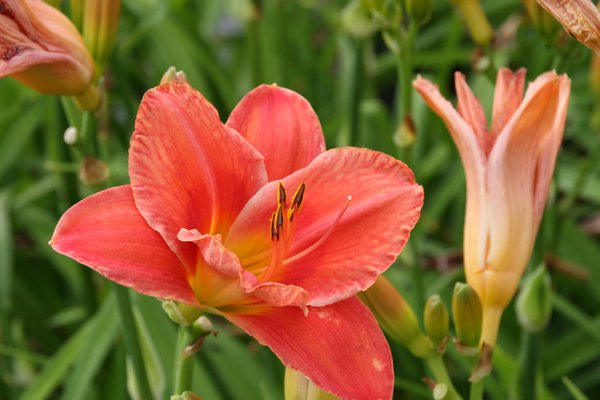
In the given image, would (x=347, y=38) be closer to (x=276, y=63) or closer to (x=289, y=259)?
(x=276, y=63)

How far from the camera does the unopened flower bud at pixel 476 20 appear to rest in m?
1.19

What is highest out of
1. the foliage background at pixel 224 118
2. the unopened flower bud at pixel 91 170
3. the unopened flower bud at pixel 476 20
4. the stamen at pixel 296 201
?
the stamen at pixel 296 201

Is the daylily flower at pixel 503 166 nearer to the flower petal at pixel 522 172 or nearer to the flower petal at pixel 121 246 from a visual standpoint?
the flower petal at pixel 522 172

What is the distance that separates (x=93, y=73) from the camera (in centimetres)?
89

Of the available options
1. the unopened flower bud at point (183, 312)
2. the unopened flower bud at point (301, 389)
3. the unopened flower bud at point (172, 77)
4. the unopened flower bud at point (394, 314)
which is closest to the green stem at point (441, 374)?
the unopened flower bud at point (394, 314)

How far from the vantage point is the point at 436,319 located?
86cm

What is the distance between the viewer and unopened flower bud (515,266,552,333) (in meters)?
1.04

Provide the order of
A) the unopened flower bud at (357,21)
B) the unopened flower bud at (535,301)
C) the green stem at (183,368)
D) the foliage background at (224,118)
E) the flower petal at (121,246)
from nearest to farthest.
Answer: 1. the flower petal at (121,246)
2. the green stem at (183,368)
3. the unopened flower bud at (535,301)
4. the foliage background at (224,118)
5. the unopened flower bud at (357,21)

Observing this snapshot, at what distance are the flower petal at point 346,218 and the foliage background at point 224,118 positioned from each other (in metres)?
0.32

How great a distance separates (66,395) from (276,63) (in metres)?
0.84

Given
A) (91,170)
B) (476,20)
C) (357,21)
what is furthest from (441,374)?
(357,21)

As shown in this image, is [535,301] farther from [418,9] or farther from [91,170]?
[91,170]

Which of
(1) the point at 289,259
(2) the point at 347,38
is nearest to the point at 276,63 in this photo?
(2) the point at 347,38

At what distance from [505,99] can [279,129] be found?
0.71 feet
